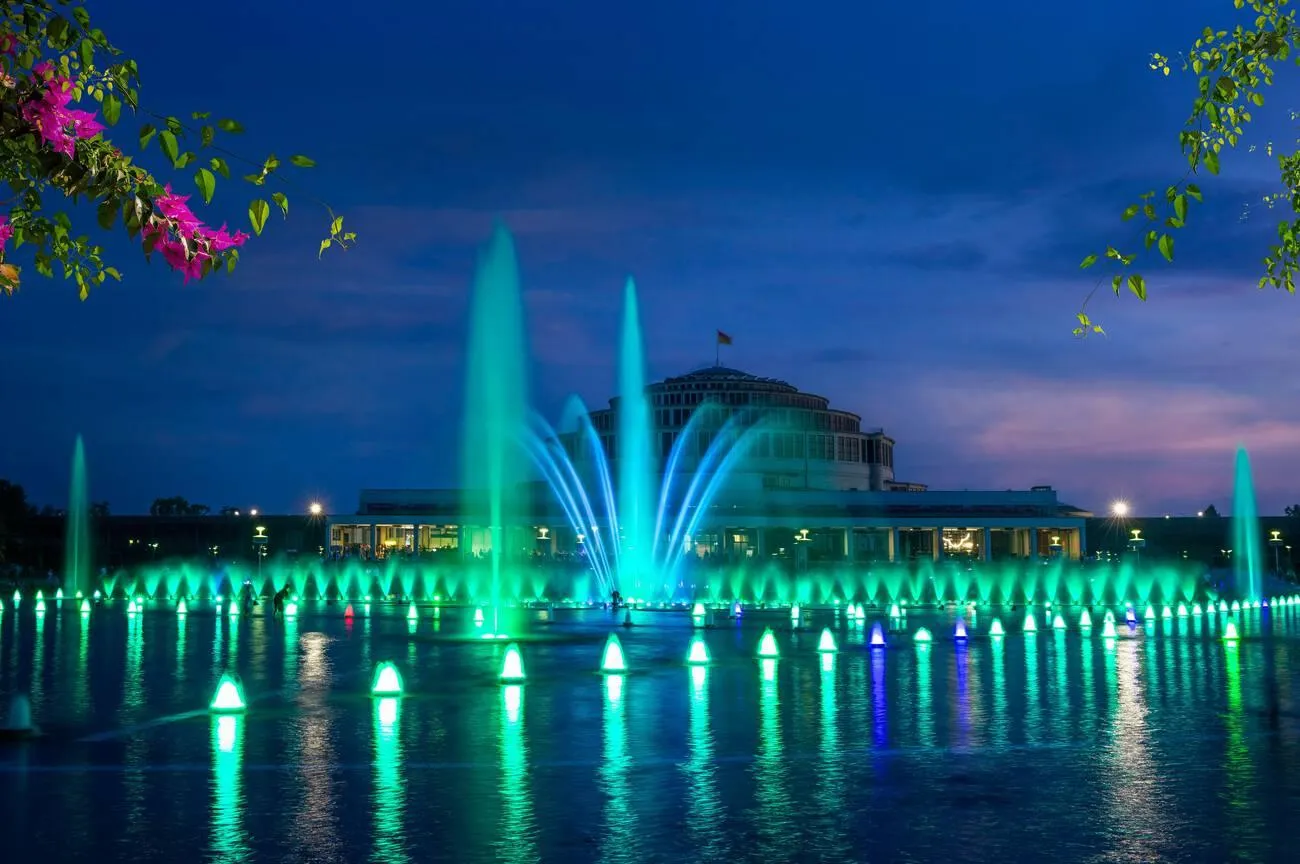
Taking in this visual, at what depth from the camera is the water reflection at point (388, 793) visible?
397 inches

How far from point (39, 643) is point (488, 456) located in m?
11.6

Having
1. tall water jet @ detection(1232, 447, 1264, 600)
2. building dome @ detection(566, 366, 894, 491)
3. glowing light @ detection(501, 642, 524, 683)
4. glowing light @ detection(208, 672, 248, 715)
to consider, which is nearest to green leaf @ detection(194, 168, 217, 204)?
glowing light @ detection(208, 672, 248, 715)

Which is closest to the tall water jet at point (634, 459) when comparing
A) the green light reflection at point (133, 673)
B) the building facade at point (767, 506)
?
the green light reflection at point (133, 673)

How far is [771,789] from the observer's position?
12508mm

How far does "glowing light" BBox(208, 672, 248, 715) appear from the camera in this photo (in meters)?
18.4

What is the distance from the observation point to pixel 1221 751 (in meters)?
14.8

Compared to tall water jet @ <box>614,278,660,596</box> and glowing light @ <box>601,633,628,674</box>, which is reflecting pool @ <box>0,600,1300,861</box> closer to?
glowing light @ <box>601,633,628,674</box>

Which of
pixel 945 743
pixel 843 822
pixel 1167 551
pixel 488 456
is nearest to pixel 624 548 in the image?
pixel 488 456

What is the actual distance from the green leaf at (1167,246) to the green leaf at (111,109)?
5.07m

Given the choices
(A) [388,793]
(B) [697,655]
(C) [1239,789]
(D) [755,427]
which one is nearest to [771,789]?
(A) [388,793]

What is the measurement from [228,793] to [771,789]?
4.79 m

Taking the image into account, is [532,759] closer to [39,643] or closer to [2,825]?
[2,825]

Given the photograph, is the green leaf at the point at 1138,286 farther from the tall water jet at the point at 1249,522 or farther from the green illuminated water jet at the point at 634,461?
the tall water jet at the point at 1249,522

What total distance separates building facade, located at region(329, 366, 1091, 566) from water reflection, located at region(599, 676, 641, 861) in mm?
85027
